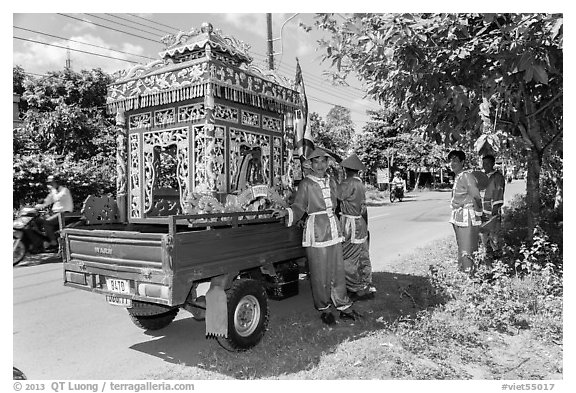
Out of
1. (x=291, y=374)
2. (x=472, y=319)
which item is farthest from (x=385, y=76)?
(x=291, y=374)

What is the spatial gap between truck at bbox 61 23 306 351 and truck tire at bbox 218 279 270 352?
0.04 ft

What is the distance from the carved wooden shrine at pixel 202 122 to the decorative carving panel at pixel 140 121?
0.01 metres

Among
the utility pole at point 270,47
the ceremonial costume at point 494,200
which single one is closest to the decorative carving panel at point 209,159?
the ceremonial costume at point 494,200

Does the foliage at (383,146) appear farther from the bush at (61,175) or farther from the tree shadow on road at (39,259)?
the tree shadow on road at (39,259)

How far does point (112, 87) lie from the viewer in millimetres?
5406

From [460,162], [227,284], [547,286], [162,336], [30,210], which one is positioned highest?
[460,162]

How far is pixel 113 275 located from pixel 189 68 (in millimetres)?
2263

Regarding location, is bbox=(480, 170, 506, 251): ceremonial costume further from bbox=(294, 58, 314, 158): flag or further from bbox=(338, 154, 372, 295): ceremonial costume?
bbox=(294, 58, 314, 158): flag

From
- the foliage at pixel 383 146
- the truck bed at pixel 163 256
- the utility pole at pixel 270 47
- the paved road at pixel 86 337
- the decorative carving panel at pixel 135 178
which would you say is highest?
the utility pole at pixel 270 47

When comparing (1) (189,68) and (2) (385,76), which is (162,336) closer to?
(1) (189,68)

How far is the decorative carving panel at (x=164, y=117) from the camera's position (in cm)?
520

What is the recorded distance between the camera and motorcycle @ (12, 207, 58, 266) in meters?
8.30

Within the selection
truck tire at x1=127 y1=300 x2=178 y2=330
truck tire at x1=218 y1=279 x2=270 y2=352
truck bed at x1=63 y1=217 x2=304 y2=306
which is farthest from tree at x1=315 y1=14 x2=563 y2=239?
truck tire at x1=127 y1=300 x2=178 y2=330

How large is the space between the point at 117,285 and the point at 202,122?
2023 millimetres
